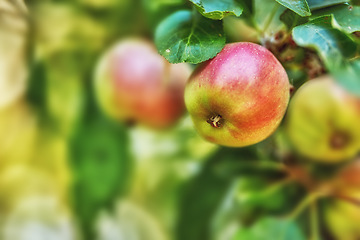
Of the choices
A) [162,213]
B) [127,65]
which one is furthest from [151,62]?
[162,213]

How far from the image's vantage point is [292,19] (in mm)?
367

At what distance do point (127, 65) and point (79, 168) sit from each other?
198 mm

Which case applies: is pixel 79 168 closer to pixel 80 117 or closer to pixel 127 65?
pixel 80 117

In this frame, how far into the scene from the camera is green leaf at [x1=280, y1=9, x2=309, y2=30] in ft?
1.18

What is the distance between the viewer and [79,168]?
0.67 meters

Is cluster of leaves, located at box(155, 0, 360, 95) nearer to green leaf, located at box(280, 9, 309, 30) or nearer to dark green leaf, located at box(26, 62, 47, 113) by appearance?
green leaf, located at box(280, 9, 309, 30)

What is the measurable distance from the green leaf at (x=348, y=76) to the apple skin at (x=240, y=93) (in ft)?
0.15

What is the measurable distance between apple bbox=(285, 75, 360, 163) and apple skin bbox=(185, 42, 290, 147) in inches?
6.0

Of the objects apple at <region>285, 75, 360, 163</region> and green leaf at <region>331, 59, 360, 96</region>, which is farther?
apple at <region>285, 75, 360, 163</region>

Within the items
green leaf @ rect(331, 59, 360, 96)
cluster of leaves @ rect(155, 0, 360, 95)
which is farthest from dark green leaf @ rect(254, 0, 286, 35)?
green leaf @ rect(331, 59, 360, 96)

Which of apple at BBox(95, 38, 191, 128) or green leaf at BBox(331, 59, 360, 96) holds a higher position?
green leaf at BBox(331, 59, 360, 96)

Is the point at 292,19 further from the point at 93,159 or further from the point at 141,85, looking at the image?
the point at 93,159

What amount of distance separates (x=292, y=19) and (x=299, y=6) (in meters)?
0.03

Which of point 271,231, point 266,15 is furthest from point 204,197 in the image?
point 266,15
